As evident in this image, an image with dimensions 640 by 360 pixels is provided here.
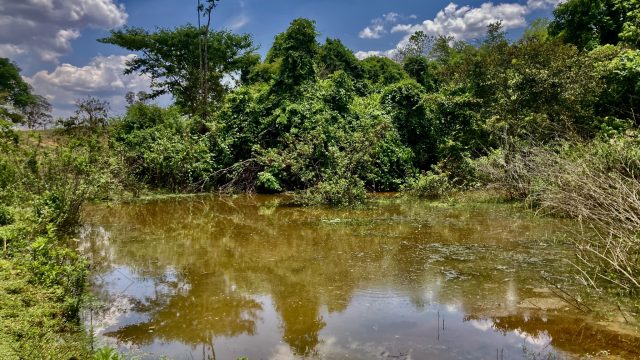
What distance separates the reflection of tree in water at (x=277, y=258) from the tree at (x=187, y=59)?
15.9 meters

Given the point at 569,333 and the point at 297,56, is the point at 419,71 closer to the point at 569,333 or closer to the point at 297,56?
the point at 297,56

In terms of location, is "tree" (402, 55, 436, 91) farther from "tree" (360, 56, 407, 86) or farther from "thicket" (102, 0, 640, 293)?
"thicket" (102, 0, 640, 293)

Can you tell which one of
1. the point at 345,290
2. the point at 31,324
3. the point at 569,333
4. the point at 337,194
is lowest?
the point at 569,333

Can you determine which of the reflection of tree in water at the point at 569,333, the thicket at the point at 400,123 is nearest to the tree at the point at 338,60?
the thicket at the point at 400,123

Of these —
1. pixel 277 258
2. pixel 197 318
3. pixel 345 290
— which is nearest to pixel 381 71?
pixel 277 258

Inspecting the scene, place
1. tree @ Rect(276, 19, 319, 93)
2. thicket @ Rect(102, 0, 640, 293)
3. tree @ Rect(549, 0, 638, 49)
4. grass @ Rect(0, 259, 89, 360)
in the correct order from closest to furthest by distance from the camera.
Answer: grass @ Rect(0, 259, 89, 360)
thicket @ Rect(102, 0, 640, 293)
tree @ Rect(276, 19, 319, 93)
tree @ Rect(549, 0, 638, 49)

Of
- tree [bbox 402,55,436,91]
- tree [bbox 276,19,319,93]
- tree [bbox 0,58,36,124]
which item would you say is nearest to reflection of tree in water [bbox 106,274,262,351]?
tree [bbox 276,19,319,93]

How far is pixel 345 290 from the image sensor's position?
6.88 meters

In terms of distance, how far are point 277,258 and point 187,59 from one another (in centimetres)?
2269

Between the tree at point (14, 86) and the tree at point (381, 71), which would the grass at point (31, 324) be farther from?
the tree at point (14, 86)

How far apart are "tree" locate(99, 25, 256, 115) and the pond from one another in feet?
59.0

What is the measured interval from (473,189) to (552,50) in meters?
5.52

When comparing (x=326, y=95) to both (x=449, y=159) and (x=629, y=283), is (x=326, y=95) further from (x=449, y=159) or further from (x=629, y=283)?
(x=629, y=283)

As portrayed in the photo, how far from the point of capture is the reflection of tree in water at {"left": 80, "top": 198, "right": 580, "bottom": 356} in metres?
5.94
